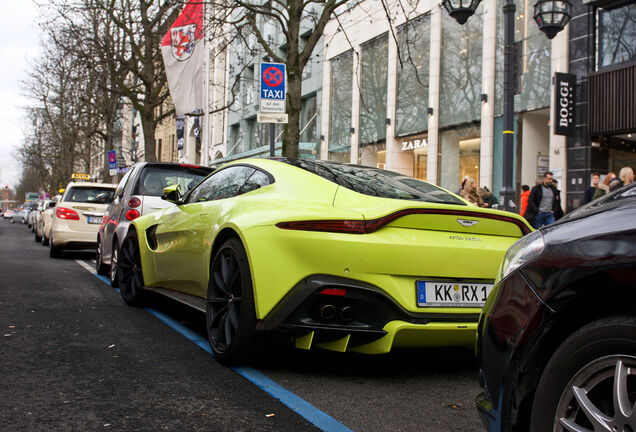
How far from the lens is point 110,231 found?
9.95 m

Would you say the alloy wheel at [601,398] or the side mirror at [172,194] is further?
the side mirror at [172,194]

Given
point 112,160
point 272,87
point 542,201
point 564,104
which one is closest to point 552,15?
point 542,201

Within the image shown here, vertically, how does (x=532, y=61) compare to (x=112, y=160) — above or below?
above

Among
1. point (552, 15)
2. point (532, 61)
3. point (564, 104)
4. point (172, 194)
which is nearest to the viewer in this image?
point (172, 194)

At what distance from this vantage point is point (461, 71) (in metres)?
20.2

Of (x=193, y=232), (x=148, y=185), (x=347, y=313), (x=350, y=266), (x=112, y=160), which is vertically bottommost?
(x=347, y=313)

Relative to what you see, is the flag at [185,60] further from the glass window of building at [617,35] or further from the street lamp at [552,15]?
the glass window of building at [617,35]

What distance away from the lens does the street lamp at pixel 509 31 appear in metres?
10.9

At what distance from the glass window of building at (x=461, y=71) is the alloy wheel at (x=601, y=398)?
1794 cm

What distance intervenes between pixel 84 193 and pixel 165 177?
19.9 feet

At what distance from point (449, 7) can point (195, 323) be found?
7.15m

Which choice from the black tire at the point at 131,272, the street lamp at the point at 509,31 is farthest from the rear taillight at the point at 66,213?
the street lamp at the point at 509,31

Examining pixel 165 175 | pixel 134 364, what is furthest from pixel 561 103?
pixel 134 364

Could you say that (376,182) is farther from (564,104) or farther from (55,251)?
(564,104)
